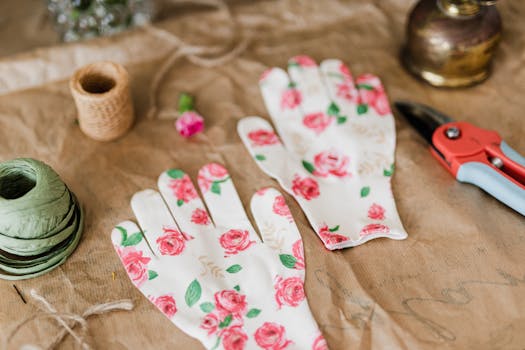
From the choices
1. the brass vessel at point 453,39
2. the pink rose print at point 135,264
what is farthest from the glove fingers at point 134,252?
the brass vessel at point 453,39

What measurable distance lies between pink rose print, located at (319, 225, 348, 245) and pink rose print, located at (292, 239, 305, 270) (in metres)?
0.02

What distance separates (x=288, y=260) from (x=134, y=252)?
17cm

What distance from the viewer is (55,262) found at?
0.58 m

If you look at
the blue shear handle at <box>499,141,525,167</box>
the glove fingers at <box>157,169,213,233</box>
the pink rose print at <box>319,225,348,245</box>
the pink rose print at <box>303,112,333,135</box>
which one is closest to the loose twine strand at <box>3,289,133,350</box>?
the glove fingers at <box>157,169,213,233</box>

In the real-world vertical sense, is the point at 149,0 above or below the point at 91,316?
above

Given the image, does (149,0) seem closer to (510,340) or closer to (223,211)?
(223,211)

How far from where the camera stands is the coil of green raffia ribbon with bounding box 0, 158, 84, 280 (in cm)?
53

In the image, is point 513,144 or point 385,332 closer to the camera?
point 385,332

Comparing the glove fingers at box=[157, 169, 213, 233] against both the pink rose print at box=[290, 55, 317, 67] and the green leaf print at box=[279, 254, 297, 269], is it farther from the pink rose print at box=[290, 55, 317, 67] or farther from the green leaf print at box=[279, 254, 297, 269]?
the pink rose print at box=[290, 55, 317, 67]

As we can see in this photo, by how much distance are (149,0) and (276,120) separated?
308 millimetres

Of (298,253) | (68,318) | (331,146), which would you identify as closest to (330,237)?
(298,253)

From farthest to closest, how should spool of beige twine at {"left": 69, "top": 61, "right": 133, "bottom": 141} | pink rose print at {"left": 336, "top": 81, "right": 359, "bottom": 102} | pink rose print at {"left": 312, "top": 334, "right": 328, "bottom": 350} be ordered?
1. pink rose print at {"left": 336, "top": 81, "right": 359, "bottom": 102}
2. spool of beige twine at {"left": 69, "top": 61, "right": 133, "bottom": 141}
3. pink rose print at {"left": 312, "top": 334, "right": 328, "bottom": 350}

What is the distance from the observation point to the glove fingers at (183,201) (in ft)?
2.04

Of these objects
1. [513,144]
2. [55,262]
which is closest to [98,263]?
[55,262]
